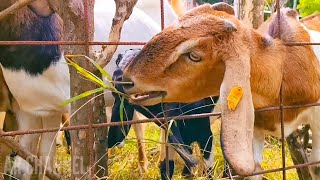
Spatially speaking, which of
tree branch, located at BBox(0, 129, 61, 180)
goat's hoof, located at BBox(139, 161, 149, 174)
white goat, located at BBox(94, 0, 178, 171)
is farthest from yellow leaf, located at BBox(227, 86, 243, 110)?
goat's hoof, located at BBox(139, 161, 149, 174)

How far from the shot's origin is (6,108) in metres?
3.96

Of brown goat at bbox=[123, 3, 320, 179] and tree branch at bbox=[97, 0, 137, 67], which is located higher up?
tree branch at bbox=[97, 0, 137, 67]

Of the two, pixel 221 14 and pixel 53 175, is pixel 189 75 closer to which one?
pixel 221 14

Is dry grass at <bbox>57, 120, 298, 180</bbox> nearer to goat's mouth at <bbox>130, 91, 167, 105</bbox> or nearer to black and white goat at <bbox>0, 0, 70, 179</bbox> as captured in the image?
black and white goat at <bbox>0, 0, 70, 179</bbox>

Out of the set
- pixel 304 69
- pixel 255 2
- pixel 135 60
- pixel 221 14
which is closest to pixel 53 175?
pixel 135 60

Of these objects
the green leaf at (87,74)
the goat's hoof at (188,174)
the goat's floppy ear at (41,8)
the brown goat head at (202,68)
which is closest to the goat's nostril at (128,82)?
the brown goat head at (202,68)

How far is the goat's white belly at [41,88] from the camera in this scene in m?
3.46

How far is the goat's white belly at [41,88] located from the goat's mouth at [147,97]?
111 cm

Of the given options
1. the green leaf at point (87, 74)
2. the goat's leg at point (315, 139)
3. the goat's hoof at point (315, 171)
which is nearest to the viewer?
the green leaf at point (87, 74)

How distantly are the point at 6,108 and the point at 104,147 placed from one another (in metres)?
1.44

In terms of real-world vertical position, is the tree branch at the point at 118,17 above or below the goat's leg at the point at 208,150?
above

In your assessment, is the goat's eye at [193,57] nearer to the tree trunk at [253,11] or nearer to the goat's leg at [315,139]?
the goat's leg at [315,139]

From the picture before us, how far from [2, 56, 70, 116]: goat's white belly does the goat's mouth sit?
1.11m

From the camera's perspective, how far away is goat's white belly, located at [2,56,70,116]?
11.4 ft
